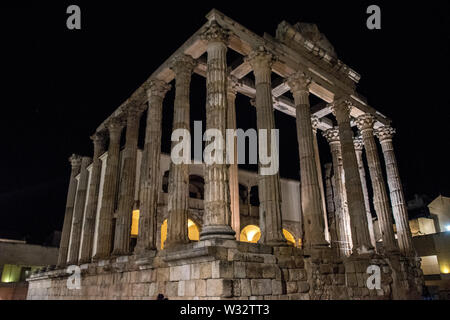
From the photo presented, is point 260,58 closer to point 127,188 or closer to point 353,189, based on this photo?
point 353,189

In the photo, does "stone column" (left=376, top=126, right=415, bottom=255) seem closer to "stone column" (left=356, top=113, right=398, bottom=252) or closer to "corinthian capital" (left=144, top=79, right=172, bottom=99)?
"stone column" (left=356, top=113, right=398, bottom=252)

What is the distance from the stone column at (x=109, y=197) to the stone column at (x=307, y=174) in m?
10.0

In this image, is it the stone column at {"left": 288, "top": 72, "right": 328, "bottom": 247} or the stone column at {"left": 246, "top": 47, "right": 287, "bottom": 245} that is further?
the stone column at {"left": 288, "top": 72, "right": 328, "bottom": 247}

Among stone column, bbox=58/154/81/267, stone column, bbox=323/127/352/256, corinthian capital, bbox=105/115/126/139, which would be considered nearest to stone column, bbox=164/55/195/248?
corinthian capital, bbox=105/115/126/139

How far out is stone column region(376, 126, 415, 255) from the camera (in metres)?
18.4

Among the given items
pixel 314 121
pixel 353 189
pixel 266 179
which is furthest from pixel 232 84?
pixel 353 189

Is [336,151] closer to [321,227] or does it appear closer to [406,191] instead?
[321,227]

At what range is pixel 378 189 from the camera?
18609 millimetres

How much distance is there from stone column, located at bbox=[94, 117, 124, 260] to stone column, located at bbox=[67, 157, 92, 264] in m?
4.50

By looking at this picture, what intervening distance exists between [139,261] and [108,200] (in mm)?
6371

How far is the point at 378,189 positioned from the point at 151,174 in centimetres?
1321

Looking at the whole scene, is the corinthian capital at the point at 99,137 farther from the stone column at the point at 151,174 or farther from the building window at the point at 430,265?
the building window at the point at 430,265

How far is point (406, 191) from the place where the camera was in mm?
37438

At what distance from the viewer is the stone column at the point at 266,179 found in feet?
37.4
